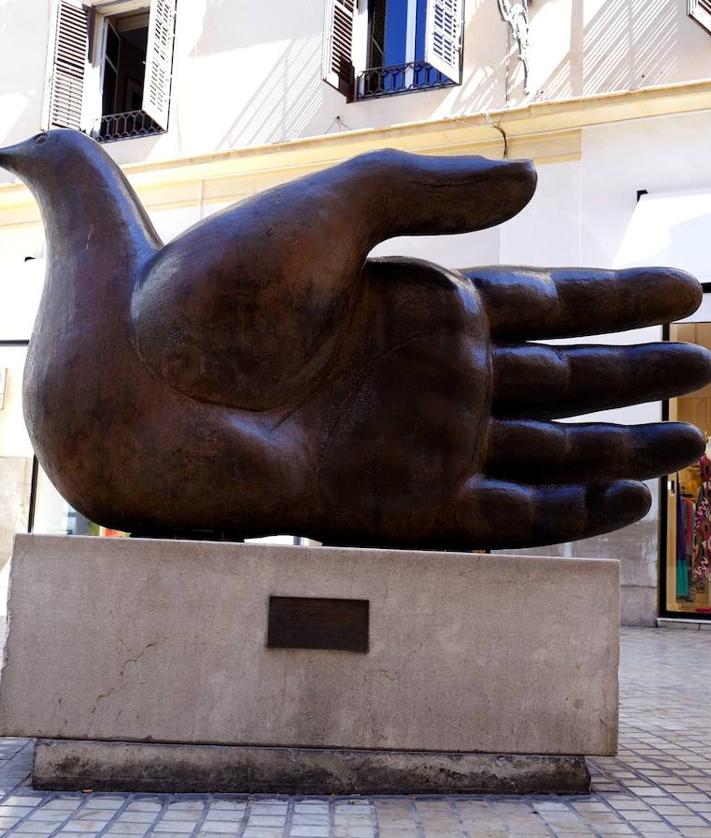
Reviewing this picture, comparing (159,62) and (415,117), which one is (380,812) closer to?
(415,117)

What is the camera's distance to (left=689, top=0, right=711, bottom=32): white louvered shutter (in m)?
9.37

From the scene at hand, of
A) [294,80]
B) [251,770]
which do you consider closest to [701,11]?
[294,80]

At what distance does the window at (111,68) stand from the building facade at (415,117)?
26 millimetres

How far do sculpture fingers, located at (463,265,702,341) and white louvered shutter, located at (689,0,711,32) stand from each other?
690 cm

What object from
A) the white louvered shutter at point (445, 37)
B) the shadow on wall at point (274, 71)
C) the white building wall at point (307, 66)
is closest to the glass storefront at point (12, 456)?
the white building wall at point (307, 66)

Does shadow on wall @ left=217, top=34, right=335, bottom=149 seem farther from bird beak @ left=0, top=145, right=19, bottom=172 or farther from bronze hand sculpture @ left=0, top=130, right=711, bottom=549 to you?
bronze hand sculpture @ left=0, top=130, right=711, bottom=549

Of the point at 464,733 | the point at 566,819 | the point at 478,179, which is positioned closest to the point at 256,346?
the point at 478,179

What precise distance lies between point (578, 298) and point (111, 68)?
37.3 ft

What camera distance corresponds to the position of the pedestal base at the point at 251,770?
3100mm

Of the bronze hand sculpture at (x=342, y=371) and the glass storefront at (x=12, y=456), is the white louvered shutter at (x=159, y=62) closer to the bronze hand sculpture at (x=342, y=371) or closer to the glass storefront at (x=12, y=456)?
the glass storefront at (x=12, y=456)

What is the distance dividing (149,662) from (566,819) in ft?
4.38

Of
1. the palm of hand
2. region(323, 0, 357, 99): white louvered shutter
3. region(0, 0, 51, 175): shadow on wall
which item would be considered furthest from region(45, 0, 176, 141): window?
the palm of hand

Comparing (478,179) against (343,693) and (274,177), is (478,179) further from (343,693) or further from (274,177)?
(274,177)

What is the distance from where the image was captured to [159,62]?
1201 centimetres
